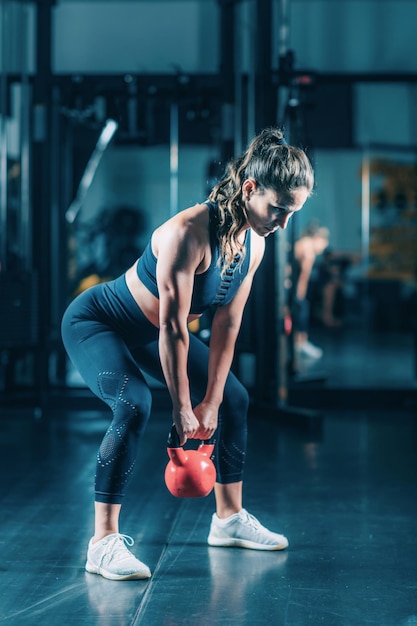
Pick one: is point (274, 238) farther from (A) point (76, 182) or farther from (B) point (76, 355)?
(B) point (76, 355)

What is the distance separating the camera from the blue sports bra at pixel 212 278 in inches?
90.5

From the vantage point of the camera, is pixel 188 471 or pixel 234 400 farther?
pixel 234 400

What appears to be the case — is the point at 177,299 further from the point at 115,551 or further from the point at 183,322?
the point at 115,551

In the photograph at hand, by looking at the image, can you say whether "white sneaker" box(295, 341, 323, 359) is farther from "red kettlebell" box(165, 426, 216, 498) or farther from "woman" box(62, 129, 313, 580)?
"red kettlebell" box(165, 426, 216, 498)

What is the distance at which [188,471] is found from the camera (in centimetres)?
233

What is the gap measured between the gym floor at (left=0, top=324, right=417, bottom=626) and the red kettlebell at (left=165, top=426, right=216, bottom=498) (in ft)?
0.85

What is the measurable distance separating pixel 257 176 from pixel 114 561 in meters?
1.12

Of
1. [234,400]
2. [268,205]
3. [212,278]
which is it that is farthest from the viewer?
[234,400]

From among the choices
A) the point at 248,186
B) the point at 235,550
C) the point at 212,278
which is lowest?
the point at 235,550

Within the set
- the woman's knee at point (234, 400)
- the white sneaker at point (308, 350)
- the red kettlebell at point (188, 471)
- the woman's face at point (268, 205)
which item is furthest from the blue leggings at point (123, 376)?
the white sneaker at point (308, 350)

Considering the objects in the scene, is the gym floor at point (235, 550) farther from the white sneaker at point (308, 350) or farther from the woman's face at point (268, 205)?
the white sneaker at point (308, 350)

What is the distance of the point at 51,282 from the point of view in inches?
219

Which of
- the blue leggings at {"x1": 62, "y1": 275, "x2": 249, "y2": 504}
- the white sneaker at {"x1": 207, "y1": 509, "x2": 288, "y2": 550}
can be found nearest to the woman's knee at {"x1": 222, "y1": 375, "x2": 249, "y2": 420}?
the blue leggings at {"x1": 62, "y1": 275, "x2": 249, "y2": 504}

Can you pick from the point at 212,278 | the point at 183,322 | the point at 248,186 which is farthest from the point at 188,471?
the point at 248,186
